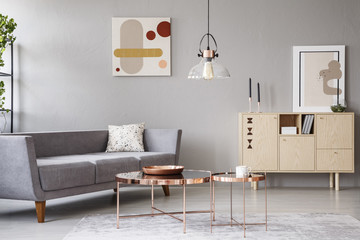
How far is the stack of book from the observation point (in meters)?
5.45

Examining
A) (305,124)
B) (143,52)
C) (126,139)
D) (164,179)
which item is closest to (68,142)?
(126,139)

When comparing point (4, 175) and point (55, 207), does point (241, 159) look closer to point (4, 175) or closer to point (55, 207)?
point (55, 207)

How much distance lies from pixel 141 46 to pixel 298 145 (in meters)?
2.25

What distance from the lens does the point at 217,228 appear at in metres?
3.37

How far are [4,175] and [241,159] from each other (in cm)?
272

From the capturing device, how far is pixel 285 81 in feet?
19.0

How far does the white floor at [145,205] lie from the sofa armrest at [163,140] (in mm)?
481

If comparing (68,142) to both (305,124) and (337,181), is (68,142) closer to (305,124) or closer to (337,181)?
(305,124)

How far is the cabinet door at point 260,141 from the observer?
5.42 metres

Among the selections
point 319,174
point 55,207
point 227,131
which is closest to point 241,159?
point 227,131

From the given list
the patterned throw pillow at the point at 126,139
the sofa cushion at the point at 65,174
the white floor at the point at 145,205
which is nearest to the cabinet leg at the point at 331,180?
the white floor at the point at 145,205

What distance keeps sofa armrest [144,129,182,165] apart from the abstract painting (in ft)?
2.78

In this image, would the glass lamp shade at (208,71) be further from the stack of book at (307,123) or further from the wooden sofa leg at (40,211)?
the stack of book at (307,123)

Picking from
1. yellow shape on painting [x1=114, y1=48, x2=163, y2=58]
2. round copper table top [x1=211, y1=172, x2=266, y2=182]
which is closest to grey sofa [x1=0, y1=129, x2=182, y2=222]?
yellow shape on painting [x1=114, y1=48, x2=163, y2=58]
